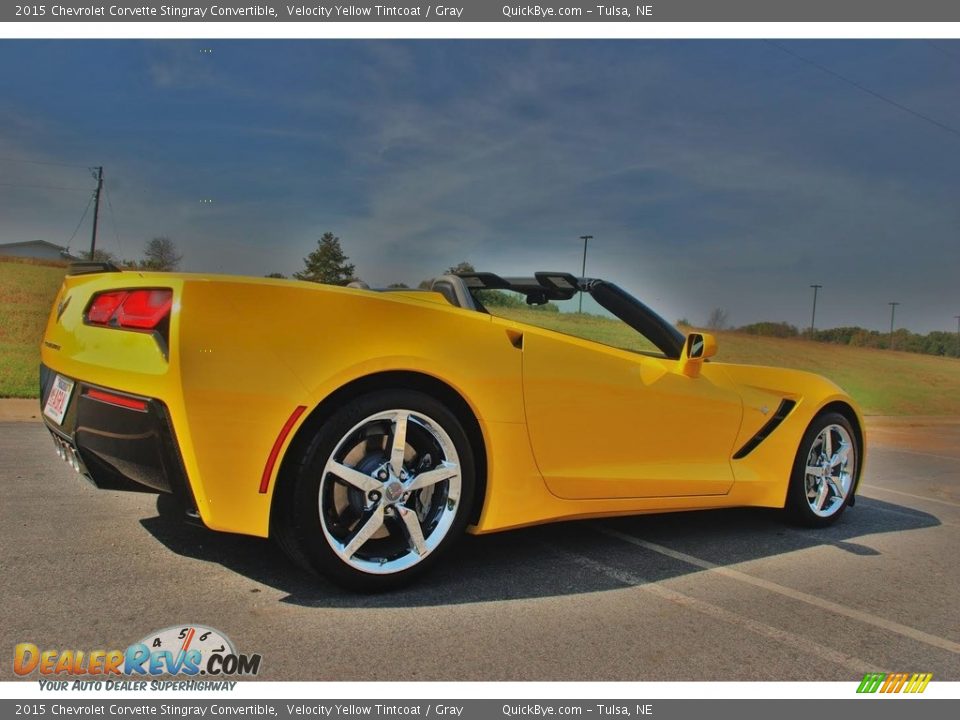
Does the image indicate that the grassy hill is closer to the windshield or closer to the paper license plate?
the windshield

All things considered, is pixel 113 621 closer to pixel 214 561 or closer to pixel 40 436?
pixel 214 561

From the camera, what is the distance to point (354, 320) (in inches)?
95.0

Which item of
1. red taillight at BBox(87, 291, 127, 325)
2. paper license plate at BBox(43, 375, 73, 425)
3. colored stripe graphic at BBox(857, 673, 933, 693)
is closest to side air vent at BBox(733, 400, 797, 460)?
colored stripe graphic at BBox(857, 673, 933, 693)

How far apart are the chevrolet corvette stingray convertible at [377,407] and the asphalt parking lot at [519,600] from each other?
269 millimetres

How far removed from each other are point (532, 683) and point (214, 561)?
151 centimetres

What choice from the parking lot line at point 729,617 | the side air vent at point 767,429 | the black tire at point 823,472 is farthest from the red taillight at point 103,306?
the black tire at point 823,472

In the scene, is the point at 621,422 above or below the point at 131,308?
below

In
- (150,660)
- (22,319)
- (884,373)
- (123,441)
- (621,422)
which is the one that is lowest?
(150,660)

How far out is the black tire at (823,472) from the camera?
13.1 feet

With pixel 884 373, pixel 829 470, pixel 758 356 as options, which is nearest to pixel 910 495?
pixel 758 356

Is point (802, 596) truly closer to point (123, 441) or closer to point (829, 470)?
point (829, 470)

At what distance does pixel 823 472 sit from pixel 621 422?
6.11ft

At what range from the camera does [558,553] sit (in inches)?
128

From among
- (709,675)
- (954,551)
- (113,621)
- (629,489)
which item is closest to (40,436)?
(113,621)
